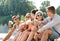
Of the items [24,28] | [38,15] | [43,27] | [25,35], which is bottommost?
[25,35]

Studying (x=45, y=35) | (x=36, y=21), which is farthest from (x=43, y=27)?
(x=36, y=21)

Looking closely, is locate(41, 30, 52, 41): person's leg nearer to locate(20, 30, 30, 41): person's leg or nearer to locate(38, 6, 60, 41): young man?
locate(38, 6, 60, 41): young man

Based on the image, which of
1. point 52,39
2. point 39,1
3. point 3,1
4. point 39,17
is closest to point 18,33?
point 39,17

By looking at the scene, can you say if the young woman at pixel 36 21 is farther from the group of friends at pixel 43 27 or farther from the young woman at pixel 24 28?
the young woman at pixel 24 28

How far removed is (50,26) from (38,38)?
1.24 ft

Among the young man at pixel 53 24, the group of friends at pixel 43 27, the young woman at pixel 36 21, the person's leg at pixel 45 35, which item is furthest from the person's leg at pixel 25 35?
the person's leg at pixel 45 35

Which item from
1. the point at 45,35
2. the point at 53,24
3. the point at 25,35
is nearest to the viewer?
the point at 45,35

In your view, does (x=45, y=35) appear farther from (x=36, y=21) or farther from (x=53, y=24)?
(x=36, y=21)

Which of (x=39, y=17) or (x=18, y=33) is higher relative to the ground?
(x=39, y=17)

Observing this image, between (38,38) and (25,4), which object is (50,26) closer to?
(38,38)

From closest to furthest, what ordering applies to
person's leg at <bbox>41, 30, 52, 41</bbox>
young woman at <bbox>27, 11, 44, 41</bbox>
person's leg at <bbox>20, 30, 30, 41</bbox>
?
person's leg at <bbox>41, 30, 52, 41</bbox>, young woman at <bbox>27, 11, 44, 41</bbox>, person's leg at <bbox>20, 30, 30, 41</bbox>

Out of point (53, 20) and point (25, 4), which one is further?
point (25, 4)

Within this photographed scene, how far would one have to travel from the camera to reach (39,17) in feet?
13.0

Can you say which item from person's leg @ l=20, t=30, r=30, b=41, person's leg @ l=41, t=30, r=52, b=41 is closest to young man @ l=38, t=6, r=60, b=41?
person's leg @ l=41, t=30, r=52, b=41
